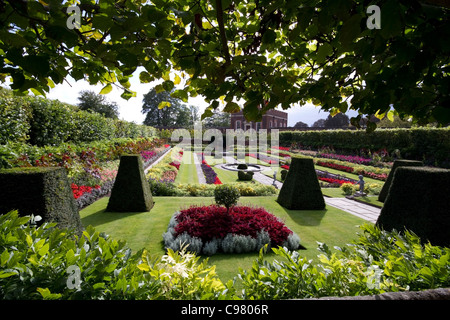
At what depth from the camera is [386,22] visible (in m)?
1.15

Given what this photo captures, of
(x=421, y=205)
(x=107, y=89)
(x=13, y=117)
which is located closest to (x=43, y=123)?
(x=13, y=117)

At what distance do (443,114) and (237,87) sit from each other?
5.65ft

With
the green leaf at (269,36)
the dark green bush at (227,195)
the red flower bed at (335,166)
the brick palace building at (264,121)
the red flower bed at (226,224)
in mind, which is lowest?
the red flower bed at (226,224)

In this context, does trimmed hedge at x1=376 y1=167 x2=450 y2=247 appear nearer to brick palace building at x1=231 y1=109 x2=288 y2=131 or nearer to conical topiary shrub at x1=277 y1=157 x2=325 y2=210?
conical topiary shrub at x1=277 y1=157 x2=325 y2=210

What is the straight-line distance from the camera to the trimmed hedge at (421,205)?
16.0 feet

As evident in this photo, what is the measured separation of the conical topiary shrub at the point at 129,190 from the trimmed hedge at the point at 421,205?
778 centimetres

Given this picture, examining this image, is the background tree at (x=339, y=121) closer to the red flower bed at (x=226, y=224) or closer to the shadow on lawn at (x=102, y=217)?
the red flower bed at (x=226, y=224)

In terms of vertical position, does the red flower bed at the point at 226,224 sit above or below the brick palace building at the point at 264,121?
below

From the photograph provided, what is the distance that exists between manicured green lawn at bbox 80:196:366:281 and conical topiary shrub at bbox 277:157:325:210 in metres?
0.29

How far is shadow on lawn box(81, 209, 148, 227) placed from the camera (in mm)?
7156

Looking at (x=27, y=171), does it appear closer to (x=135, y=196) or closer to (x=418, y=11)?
(x=135, y=196)

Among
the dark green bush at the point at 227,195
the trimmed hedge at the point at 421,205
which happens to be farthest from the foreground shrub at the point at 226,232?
the trimmed hedge at the point at 421,205
